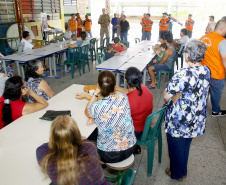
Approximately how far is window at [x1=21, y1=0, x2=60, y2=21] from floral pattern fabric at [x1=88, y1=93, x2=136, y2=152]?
1007 cm

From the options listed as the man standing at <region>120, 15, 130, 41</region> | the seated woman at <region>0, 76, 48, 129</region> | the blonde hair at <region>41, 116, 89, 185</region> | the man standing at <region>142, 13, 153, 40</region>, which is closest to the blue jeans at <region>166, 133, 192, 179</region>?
the blonde hair at <region>41, 116, 89, 185</region>

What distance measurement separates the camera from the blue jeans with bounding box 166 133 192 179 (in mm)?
2002

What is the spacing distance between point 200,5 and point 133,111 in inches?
786

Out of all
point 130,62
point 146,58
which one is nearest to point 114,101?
point 130,62

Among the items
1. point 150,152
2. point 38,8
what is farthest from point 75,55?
point 38,8

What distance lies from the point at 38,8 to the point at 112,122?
1102 cm

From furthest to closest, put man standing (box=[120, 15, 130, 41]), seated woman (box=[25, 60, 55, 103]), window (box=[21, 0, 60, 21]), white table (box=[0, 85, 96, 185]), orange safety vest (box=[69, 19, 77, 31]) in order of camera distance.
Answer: window (box=[21, 0, 60, 21])
orange safety vest (box=[69, 19, 77, 31])
man standing (box=[120, 15, 130, 41])
seated woman (box=[25, 60, 55, 103])
white table (box=[0, 85, 96, 185])

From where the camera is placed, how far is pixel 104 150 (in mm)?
1856

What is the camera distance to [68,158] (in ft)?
3.60

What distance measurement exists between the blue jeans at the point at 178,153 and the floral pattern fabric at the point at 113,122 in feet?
1.45

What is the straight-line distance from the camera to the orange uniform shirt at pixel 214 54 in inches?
117

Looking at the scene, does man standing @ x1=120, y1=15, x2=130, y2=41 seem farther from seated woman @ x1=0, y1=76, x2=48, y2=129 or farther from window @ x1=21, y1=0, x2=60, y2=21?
seated woman @ x1=0, y1=76, x2=48, y2=129

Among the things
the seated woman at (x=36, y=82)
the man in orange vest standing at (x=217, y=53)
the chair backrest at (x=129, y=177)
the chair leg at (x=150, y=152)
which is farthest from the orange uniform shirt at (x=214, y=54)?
the chair backrest at (x=129, y=177)

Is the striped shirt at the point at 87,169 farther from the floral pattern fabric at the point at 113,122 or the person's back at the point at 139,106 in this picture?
the person's back at the point at 139,106
